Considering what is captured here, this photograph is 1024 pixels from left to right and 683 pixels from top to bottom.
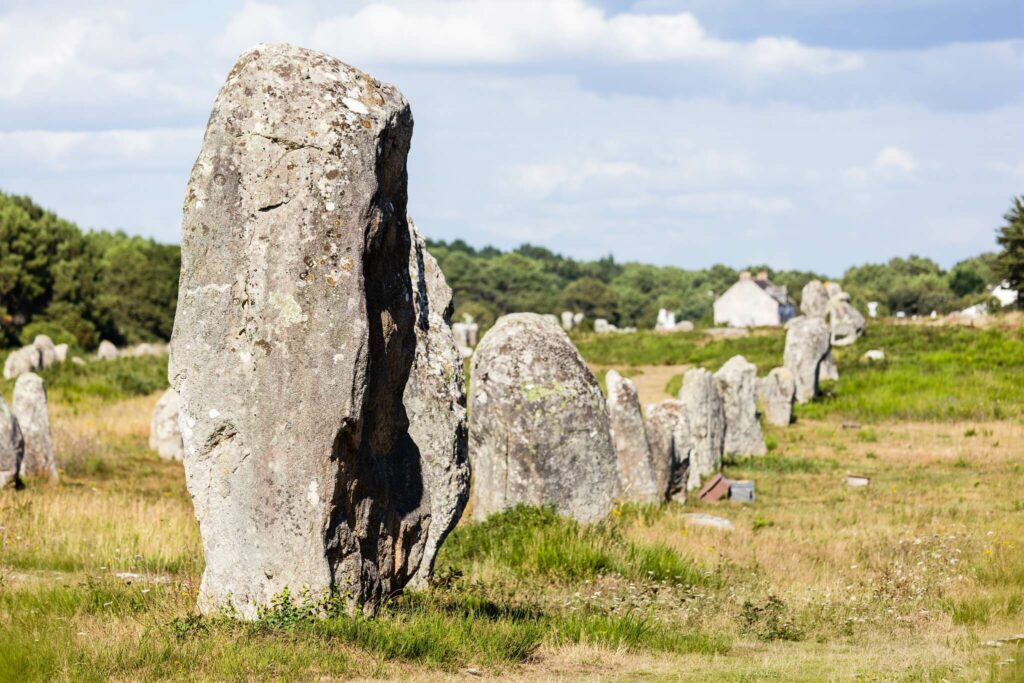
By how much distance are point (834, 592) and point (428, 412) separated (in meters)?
4.75

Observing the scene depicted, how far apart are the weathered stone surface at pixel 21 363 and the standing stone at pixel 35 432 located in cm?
1954

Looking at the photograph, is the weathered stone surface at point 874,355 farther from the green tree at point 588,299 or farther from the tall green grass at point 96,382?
the green tree at point 588,299

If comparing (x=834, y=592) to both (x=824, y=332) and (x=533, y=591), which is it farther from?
(x=824, y=332)

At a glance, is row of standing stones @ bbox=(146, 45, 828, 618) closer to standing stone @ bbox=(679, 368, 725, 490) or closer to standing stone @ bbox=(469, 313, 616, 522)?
standing stone @ bbox=(469, 313, 616, 522)

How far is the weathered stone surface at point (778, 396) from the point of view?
31.4 m

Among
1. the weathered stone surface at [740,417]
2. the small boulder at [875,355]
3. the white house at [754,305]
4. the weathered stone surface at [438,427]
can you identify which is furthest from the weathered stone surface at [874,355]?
the white house at [754,305]

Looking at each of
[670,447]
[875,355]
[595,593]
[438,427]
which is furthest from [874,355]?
[438,427]

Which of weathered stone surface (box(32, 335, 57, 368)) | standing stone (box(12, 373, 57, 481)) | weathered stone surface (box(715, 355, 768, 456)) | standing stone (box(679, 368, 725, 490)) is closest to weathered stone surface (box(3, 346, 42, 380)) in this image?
weathered stone surface (box(32, 335, 57, 368))

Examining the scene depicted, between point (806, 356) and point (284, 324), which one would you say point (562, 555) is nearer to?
point (284, 324)

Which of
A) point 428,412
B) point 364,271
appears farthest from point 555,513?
point 364,271

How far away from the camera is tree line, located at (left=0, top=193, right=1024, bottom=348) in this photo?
68375mm

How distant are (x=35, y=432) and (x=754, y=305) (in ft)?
231

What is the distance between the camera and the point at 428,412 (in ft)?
33.4

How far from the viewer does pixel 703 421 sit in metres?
23.5
